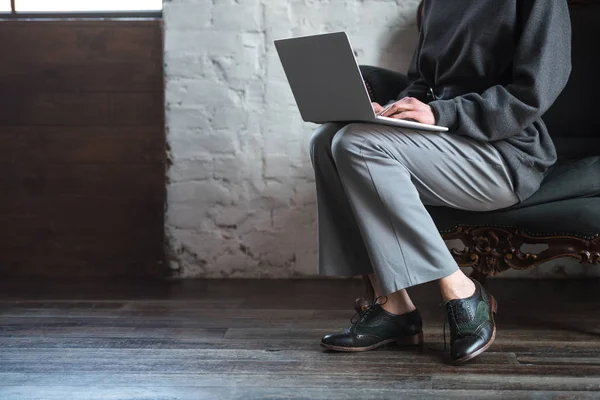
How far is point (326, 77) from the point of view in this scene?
1.78m

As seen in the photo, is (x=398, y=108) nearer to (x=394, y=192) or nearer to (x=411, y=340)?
(x=394, y=192)

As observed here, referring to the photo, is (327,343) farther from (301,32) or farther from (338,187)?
(301,32)

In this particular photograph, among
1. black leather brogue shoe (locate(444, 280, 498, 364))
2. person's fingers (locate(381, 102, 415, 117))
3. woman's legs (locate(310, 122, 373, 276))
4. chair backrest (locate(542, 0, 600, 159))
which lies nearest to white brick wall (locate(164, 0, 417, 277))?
chair backrest (locate(542, 0, 600, 159))

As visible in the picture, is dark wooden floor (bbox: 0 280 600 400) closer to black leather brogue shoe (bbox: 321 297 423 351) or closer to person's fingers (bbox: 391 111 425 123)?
black leather brogue shoe (bbox: 321 297 423 351)

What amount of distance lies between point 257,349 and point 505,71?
3.15ft

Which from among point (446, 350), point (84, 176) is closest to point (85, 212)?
point (84, 176)

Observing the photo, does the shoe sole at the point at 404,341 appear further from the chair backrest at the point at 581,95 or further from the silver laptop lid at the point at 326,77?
the chair backrest at the point at 581,95

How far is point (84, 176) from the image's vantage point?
309 cm

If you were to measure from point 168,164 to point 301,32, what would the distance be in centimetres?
74

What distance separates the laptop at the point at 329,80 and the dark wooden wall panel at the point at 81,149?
1.32 meters

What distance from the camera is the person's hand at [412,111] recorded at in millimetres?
1831

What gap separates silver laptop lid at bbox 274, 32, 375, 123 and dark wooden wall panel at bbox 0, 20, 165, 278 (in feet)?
4.34

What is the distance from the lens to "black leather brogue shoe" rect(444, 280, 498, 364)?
177 cm

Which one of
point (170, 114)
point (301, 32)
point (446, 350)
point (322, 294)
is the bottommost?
point (322, 294)
